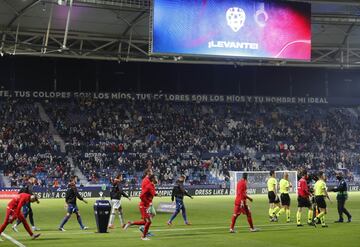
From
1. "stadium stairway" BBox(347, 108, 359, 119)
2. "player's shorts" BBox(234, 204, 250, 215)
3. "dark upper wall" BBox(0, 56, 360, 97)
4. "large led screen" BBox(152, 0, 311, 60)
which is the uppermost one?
"dark upper wall" BBox(0, 56, 360, 97)

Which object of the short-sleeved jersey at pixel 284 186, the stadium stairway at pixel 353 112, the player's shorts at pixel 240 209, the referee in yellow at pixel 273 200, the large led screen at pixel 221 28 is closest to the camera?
the player's shorts at pixel 240 209

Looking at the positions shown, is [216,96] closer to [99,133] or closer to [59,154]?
[99,133]

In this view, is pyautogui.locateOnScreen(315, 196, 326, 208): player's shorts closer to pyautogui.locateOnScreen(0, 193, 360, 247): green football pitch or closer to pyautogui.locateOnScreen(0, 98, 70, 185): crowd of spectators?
pyautogui.locateOnScreen(0, 193, 360, 247): green football pitch

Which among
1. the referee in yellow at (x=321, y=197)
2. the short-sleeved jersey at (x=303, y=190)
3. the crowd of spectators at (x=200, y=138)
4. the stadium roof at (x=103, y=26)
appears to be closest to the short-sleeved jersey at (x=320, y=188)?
the referee in yellow at (x=321, y=197)

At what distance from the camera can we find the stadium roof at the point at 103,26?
1414 inches

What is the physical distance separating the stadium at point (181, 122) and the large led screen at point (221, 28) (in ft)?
0.19

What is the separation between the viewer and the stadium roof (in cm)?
3591

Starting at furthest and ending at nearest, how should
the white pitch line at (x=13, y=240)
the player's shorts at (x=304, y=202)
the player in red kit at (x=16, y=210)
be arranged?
1. the player's shorts at (x=304, y=202)
2. the player in red kit at (x=16, y=210)
3. the white pitch line at (x=13, y=240)

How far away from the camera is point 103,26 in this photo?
40.4 m

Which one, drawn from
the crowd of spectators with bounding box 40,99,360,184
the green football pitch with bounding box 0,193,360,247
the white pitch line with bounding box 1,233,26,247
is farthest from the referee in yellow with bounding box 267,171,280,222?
the crowd of spectators with bounding box 40,99,360,184

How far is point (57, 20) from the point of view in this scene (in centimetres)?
3903

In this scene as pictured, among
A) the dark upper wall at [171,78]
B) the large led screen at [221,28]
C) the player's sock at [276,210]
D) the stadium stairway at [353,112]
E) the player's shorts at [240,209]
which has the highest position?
the dark upper wall at [171,78]

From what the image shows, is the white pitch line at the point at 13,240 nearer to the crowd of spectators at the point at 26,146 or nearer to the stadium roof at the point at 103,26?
the stadium roof at the point at 103,26

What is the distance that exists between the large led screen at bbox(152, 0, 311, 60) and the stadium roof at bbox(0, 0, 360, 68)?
6.17 meters
